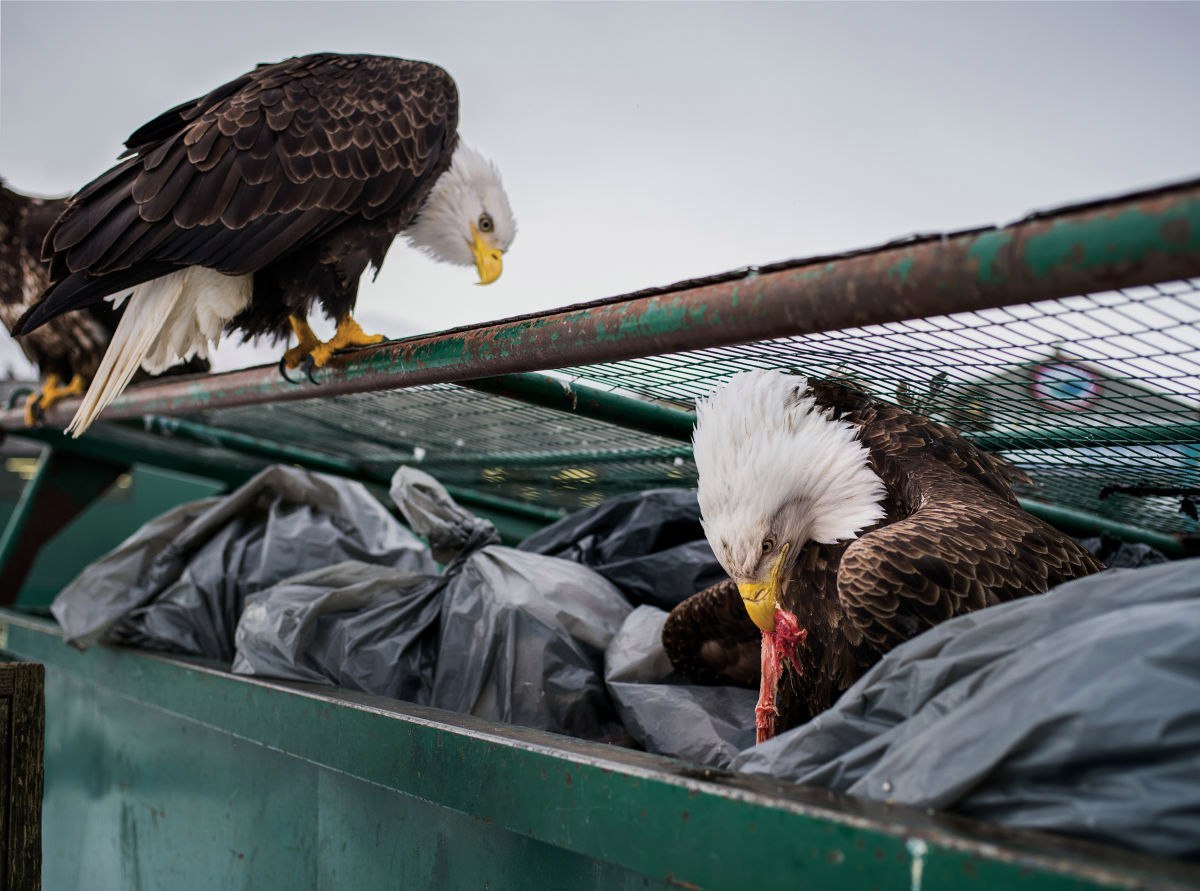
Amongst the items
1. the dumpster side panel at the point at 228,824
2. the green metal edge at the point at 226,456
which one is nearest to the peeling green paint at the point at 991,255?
the dumpster side panel at the point at 228,824

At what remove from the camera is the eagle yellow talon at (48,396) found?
11.0 ft

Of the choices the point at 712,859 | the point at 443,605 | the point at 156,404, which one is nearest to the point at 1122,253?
the point at 712,859

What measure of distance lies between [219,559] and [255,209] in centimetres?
89

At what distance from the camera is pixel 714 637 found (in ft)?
6.59

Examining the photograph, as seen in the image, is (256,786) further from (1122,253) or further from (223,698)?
(1122,253)

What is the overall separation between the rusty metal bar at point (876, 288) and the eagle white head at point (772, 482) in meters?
0.40

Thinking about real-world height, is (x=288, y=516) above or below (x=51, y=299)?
below

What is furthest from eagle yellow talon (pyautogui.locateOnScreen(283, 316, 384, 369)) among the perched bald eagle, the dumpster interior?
the perched bald eagle

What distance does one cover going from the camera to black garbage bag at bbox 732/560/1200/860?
789 millimetres

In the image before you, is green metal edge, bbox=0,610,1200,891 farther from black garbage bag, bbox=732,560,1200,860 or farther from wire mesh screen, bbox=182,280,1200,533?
wire mesh screen, bbox=182,280,1200,533

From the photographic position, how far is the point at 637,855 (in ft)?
3.38

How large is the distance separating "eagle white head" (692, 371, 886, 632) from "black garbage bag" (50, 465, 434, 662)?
1272 mm

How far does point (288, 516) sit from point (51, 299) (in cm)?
85

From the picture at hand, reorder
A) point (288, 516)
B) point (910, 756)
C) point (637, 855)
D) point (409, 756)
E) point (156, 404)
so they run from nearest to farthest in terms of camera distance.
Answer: point (910, 756) < point (637, 855) < point (409, 756) < point (156, 404) < point (288, 516)
